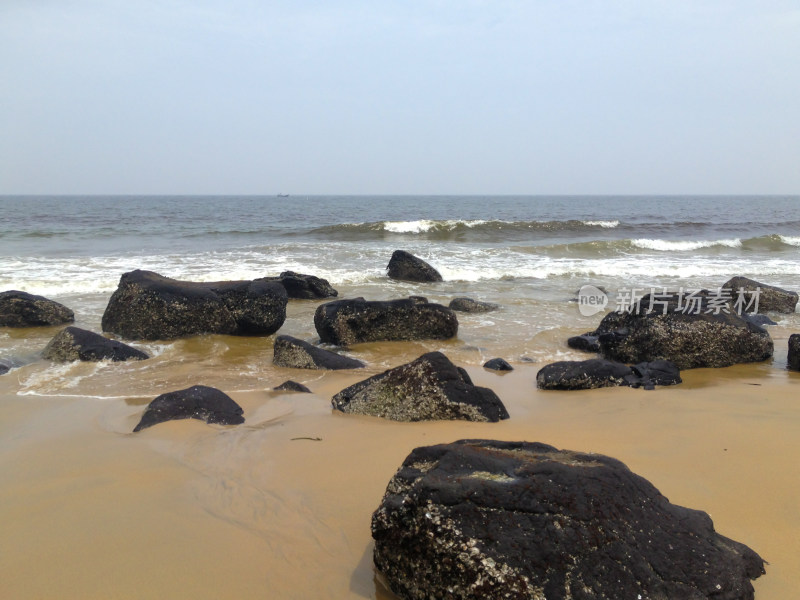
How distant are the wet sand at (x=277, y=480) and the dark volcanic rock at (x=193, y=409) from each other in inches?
5.0

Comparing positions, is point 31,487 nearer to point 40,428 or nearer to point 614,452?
point 40,428

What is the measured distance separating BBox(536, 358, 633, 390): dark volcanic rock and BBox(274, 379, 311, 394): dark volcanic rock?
2386mm

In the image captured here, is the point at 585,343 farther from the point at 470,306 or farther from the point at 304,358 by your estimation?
the point at 304,358

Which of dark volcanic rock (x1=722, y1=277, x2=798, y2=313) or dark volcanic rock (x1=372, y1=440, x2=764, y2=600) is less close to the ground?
dark volcanic rock (x1=372, y1=440, x2=764, y2=600)

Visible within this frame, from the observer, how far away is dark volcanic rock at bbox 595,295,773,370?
23.7 feet

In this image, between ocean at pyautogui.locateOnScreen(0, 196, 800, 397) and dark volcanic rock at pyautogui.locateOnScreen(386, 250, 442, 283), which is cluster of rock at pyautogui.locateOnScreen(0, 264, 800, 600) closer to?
ocean at pyautogui.locateOnScreen(0, 196, 800, 397)

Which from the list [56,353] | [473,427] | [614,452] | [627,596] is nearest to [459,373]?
[473,427]

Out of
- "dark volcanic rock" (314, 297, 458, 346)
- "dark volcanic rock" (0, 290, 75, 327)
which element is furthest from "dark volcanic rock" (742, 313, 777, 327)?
"dark volcanic rock" (0, 290, 75, 327)

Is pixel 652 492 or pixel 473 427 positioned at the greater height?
pixel 652 492

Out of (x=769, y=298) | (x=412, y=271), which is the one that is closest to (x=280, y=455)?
(x=769, y=298)

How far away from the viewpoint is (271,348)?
849cm

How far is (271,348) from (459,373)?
3862 mm

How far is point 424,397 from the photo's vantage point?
503 centimetres

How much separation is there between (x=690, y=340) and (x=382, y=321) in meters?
4.00
